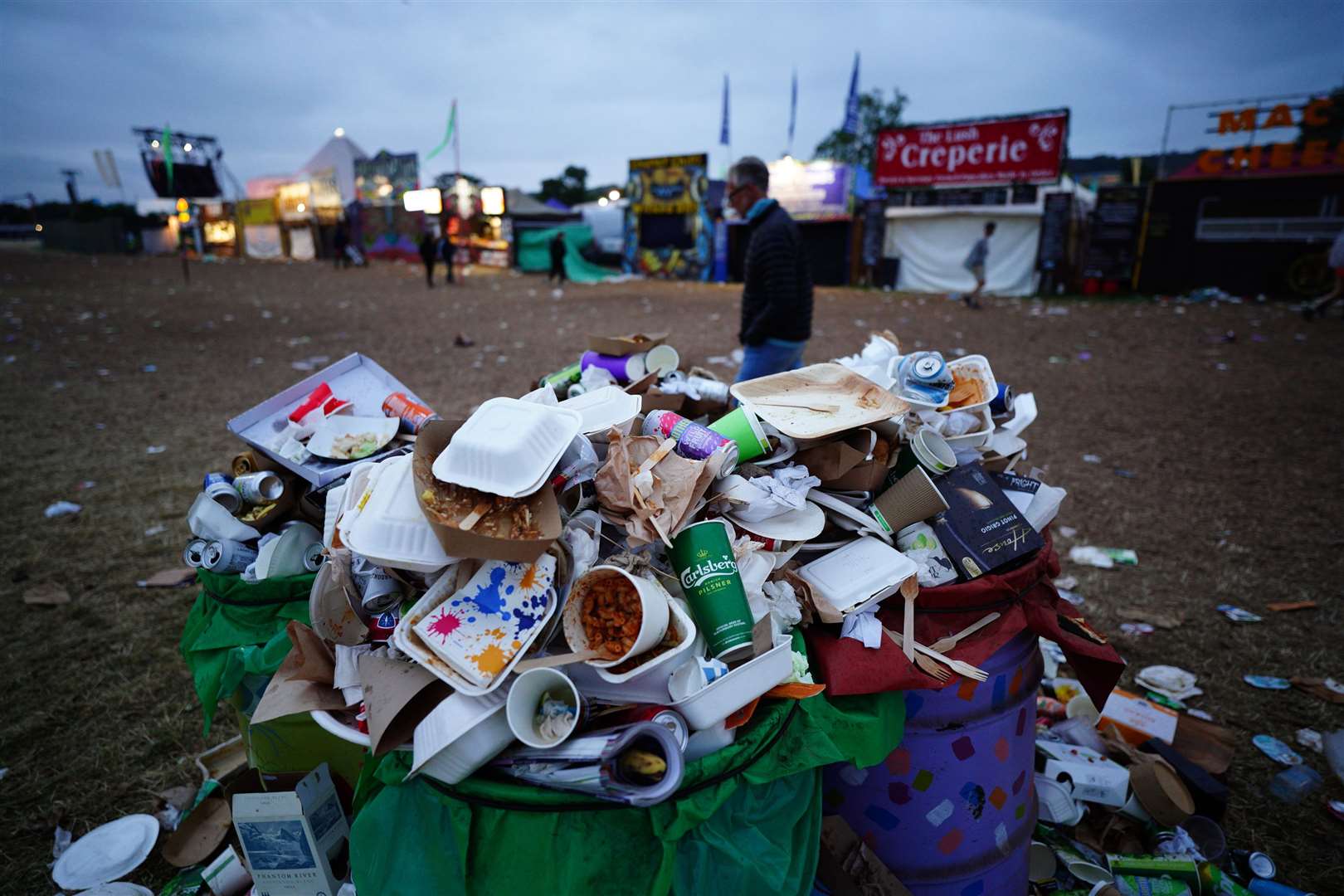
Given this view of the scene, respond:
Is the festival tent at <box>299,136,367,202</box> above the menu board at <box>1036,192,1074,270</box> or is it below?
above

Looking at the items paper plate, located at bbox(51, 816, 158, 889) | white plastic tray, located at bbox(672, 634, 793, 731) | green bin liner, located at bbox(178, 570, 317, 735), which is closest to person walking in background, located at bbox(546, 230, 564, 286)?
paper plate, located at bbox(51, 816, 158, 889)

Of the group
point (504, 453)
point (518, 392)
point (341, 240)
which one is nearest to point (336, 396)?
point (504, 453)

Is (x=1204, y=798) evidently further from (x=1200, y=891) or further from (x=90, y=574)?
(x=90, y=574)

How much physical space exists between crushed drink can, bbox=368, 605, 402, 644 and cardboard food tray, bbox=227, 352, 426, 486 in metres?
0.52

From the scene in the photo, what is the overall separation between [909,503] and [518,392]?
4835 millimetres

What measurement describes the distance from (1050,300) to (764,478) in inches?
588

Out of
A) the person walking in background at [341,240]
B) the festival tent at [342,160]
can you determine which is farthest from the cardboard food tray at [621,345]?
the festival tent at [342,160]

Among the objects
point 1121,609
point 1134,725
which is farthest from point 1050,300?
point 1134,725

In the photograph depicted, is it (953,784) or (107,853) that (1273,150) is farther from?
(107,853)

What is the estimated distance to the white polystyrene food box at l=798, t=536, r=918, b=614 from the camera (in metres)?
1.39

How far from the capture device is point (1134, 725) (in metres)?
2.20

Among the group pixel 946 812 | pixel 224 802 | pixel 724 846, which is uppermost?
pixel 724 846

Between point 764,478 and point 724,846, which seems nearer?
point 724,846

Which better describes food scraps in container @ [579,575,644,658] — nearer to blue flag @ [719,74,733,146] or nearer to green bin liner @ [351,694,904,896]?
A: green bin liner @ [351,694,904,896]
